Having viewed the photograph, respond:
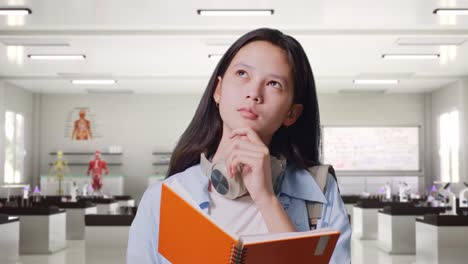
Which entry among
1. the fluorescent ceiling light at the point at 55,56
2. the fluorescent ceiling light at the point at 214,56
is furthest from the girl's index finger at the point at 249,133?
the fluorescent ceiling light at the point at 55,56

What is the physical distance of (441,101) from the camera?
62.2ft

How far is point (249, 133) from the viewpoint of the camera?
3.80 feet

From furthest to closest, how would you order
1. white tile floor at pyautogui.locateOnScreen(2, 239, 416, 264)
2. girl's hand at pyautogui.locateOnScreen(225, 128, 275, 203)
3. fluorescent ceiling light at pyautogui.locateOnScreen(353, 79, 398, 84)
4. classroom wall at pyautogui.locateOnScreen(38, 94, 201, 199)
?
classroom wall at pyautogui.locateOnScreen(38, 94, 201, 199)
fluorescent ceiling light at pyautogui.locateOnScreen(353, 79, 398, 84)
white tile floor at pyautogui.locateOnScreen(2, 239, 416, 264)
girl's hand at pyautogui.locateOnScreen(225, 128, 275, 203)

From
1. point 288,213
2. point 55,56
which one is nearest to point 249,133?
point 288,213

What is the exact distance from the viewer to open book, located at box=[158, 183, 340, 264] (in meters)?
0.96

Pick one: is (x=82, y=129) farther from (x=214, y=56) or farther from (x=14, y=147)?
(x=214, y=56)

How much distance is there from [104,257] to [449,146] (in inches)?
456

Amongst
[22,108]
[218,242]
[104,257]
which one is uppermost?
[22,108]

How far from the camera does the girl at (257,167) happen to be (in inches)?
45.3

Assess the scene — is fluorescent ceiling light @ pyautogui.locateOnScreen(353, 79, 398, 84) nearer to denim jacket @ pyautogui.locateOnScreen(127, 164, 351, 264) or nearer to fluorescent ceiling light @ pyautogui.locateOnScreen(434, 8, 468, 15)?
fluorescent ceiling light @ pyautogui.locateOnScreen(434, 8, 468, 15)

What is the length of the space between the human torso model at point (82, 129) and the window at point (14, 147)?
1605mm

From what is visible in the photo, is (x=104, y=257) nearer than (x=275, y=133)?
No

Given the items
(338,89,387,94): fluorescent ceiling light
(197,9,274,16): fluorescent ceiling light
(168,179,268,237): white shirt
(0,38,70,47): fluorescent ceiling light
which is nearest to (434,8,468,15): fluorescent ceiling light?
(197,9,274,16): fluorescent ceiling light

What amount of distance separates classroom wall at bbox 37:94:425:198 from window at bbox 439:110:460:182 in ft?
4.25
